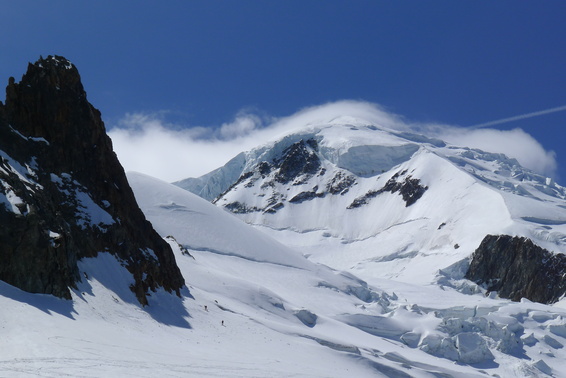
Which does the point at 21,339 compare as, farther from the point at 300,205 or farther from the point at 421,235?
the point at 300,205

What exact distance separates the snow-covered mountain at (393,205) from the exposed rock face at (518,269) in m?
2.13

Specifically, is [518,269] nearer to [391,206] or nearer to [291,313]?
[391,206]

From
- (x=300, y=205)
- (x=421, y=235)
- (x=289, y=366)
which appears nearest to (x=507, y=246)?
(x=421, y=235)

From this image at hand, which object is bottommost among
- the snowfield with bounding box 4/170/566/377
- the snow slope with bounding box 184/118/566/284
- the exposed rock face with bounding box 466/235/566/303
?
the snowfield with bounding box 4/170/566/377

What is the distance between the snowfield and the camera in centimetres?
2512

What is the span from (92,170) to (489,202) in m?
97.7

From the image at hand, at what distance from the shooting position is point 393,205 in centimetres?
15750

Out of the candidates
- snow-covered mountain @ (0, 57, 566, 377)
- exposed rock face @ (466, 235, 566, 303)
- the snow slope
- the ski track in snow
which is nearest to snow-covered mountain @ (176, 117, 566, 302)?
the snow slope

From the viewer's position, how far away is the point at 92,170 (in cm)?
4509

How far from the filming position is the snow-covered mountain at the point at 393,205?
116562 millimetres

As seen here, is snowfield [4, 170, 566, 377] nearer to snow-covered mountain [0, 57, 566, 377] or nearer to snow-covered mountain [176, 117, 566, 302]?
snow-covered mountain [0, 57, 566, 377]

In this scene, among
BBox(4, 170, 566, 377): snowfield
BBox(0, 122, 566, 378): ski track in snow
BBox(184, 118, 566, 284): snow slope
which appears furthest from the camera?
BBox(184, 118, 566, 284): snow slope

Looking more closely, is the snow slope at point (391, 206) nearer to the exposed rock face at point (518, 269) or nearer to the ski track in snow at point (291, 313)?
the ski track in snow at point (291, 313)

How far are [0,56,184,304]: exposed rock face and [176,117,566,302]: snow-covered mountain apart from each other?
64407mm
